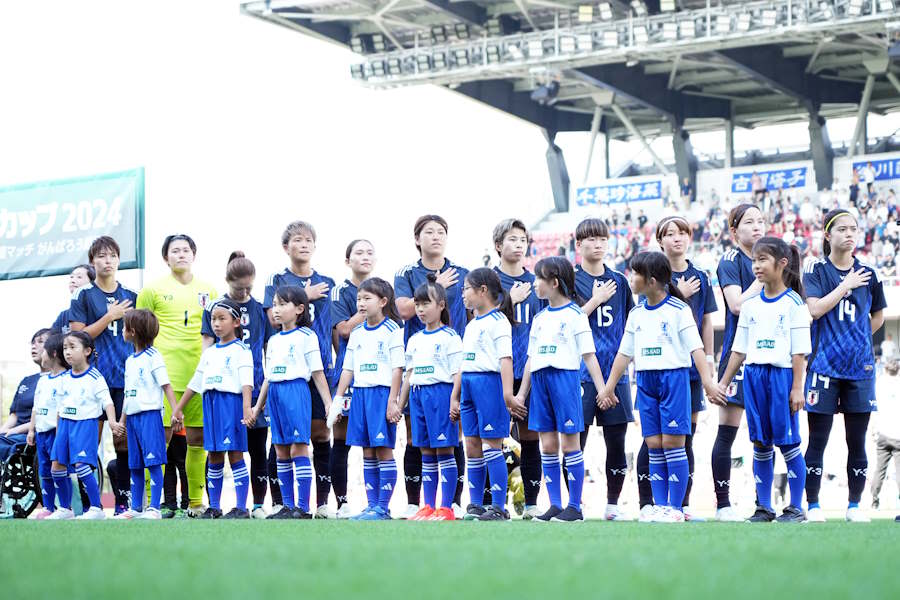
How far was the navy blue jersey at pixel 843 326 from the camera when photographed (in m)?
7.12

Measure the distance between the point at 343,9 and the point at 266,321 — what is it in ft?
80.1

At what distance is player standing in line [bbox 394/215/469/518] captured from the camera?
8359 mm

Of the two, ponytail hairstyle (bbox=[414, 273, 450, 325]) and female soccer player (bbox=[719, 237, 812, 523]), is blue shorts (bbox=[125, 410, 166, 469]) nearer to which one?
ponytail hairstyle (bbox=[414, 273, 450, 325])

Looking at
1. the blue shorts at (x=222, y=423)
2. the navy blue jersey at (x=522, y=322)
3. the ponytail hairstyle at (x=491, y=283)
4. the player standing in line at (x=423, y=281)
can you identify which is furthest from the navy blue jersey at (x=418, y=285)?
the blue shorts at (x=222, y=423)

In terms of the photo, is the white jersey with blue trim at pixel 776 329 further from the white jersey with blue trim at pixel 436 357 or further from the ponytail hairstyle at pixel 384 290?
the ponytail hairstyle at pixel 384 290

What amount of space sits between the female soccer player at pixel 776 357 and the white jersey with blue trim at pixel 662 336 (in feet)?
0.99

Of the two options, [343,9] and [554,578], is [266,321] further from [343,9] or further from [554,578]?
[343,9]

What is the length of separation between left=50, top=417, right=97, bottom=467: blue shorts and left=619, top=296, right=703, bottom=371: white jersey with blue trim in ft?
13.7

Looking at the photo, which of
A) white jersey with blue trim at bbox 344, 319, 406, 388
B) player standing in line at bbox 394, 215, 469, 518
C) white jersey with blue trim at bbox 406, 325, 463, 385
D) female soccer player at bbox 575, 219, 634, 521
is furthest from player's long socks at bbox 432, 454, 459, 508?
female soccer player at bbox 575, 219, 634, 521

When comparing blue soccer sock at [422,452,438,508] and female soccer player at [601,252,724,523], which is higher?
female soccer player at [601,252,724,523]

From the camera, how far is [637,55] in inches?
1206

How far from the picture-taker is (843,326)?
23.7 feet

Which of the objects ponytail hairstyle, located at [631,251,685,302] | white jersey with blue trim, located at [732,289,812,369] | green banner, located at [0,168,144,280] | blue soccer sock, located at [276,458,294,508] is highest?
green banner, located at [0,168,144,280]

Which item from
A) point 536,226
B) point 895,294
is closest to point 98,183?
point 895,294
